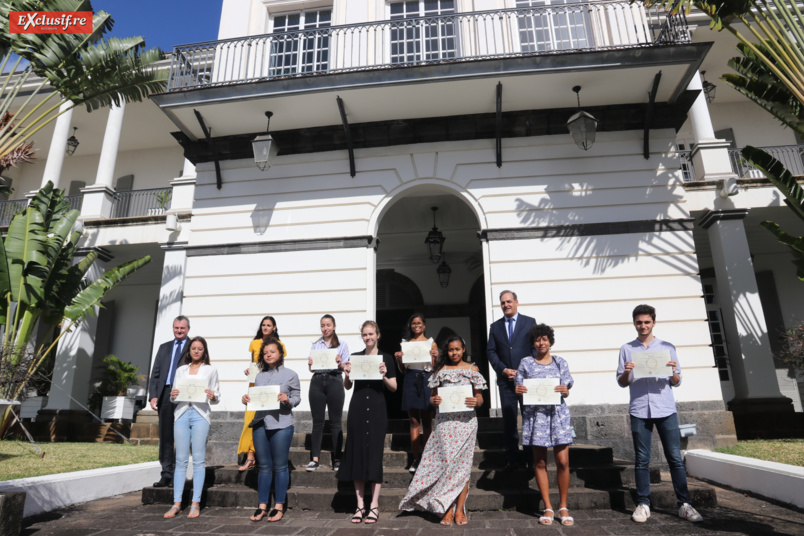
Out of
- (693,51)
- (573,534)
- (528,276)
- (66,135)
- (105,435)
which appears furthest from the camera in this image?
(66,135)

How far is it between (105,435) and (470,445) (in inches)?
440

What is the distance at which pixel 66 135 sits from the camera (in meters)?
14.3

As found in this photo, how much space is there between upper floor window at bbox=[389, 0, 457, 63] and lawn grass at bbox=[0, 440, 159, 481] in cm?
869

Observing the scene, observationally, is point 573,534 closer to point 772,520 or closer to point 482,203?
point 772,520

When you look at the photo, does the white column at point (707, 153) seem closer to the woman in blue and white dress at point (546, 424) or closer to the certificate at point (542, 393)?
the woman in blue and white dress at point (546, 424)

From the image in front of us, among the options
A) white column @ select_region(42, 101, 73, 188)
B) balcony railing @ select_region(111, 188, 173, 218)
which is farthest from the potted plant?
white column @ select_region(42, 101, 73, 188)

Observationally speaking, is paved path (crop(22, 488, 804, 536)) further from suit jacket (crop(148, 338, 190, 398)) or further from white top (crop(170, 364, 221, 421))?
suit jacket (crop(148, 338, 190, 398))

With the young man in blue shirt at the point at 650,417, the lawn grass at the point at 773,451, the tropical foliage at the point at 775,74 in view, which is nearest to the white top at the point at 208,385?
the young man in blue shirt at the point at 650,417

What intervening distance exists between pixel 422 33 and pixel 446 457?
815cm

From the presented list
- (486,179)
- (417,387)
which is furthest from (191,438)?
(486,179)

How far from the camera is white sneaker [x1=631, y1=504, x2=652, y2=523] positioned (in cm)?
455

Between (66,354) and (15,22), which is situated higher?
(15,22)

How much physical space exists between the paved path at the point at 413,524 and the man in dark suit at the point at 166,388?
646 mm

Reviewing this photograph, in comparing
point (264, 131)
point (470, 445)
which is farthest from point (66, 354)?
point (470, 445)
